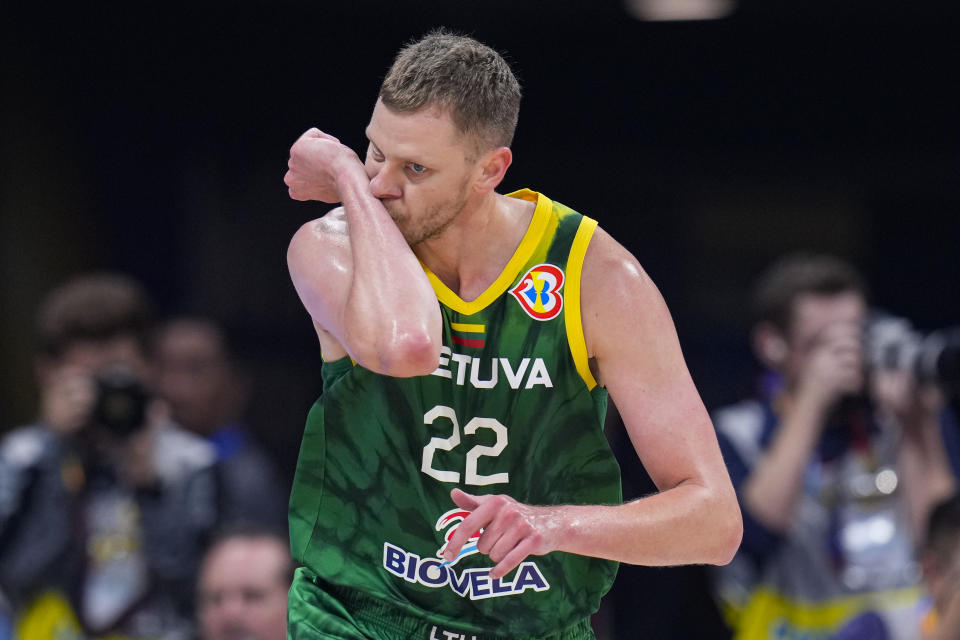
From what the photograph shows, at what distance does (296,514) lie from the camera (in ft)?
8.64

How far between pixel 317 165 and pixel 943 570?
7.64ft

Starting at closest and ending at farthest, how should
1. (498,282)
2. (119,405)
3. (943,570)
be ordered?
(498,282) < (943,570) < (119,405)

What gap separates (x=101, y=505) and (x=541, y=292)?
2478 millimetres

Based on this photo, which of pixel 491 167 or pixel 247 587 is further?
pixel 247 587

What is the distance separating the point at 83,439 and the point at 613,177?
3.59m

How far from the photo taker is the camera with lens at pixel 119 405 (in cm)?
456

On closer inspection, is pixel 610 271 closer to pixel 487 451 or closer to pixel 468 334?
pixel 468 334

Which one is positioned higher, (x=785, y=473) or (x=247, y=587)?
(x=785, y=473)

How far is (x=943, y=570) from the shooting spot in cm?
399

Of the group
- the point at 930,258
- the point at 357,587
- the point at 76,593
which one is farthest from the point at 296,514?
the point at 930,258

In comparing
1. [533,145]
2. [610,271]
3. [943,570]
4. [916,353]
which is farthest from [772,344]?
[533,145]

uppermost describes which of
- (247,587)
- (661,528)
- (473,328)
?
(473,328)

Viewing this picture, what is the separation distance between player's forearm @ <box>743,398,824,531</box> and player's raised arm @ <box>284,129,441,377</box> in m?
2.22

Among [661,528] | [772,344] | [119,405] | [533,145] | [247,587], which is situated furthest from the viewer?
[533,145]
